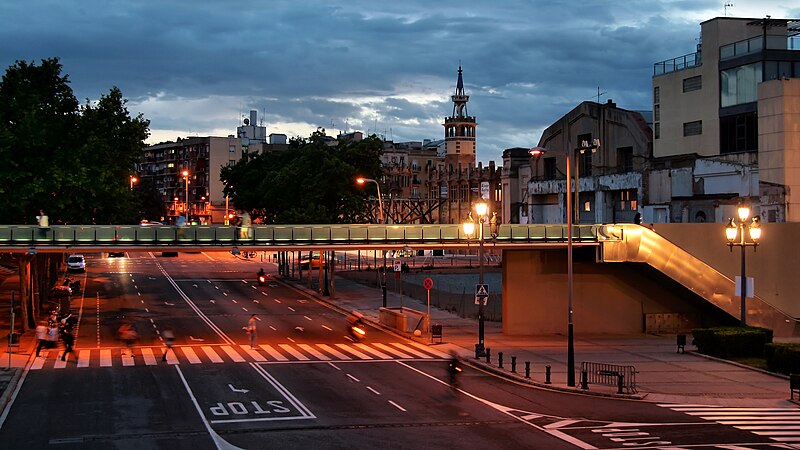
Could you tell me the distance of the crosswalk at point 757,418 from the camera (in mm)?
26500

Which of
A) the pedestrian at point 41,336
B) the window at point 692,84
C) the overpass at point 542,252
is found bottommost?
the pedestrian at point 41,336

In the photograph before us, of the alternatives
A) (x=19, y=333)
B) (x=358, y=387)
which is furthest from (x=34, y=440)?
(x=19, y=333)

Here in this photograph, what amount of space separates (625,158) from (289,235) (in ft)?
136

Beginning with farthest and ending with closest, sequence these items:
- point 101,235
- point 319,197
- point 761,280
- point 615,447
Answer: point 319,197 < point 761,280 < point 101,235 < point 615,447

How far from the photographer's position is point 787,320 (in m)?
50.2

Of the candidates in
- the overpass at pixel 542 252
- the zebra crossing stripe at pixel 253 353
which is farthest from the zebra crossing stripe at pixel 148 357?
the overpass at pixel 542 252

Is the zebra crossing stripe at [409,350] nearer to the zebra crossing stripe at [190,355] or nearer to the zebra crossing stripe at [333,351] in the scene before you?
the zebra crossing stripe at [333,351]

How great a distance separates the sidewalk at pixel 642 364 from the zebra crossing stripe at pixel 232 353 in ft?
32.9

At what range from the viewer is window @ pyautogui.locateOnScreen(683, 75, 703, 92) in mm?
69125

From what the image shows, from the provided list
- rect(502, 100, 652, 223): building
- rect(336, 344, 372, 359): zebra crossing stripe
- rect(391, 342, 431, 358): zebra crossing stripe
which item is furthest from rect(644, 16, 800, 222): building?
rect(336, 344, 372, 359): zebra crossing stripe

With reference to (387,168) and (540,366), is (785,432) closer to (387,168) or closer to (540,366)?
(540,366)

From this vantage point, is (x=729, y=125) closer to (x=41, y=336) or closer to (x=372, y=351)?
(x=372, y=351)

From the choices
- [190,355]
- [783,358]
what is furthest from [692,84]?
[190,355]

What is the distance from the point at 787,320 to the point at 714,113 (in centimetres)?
2179
